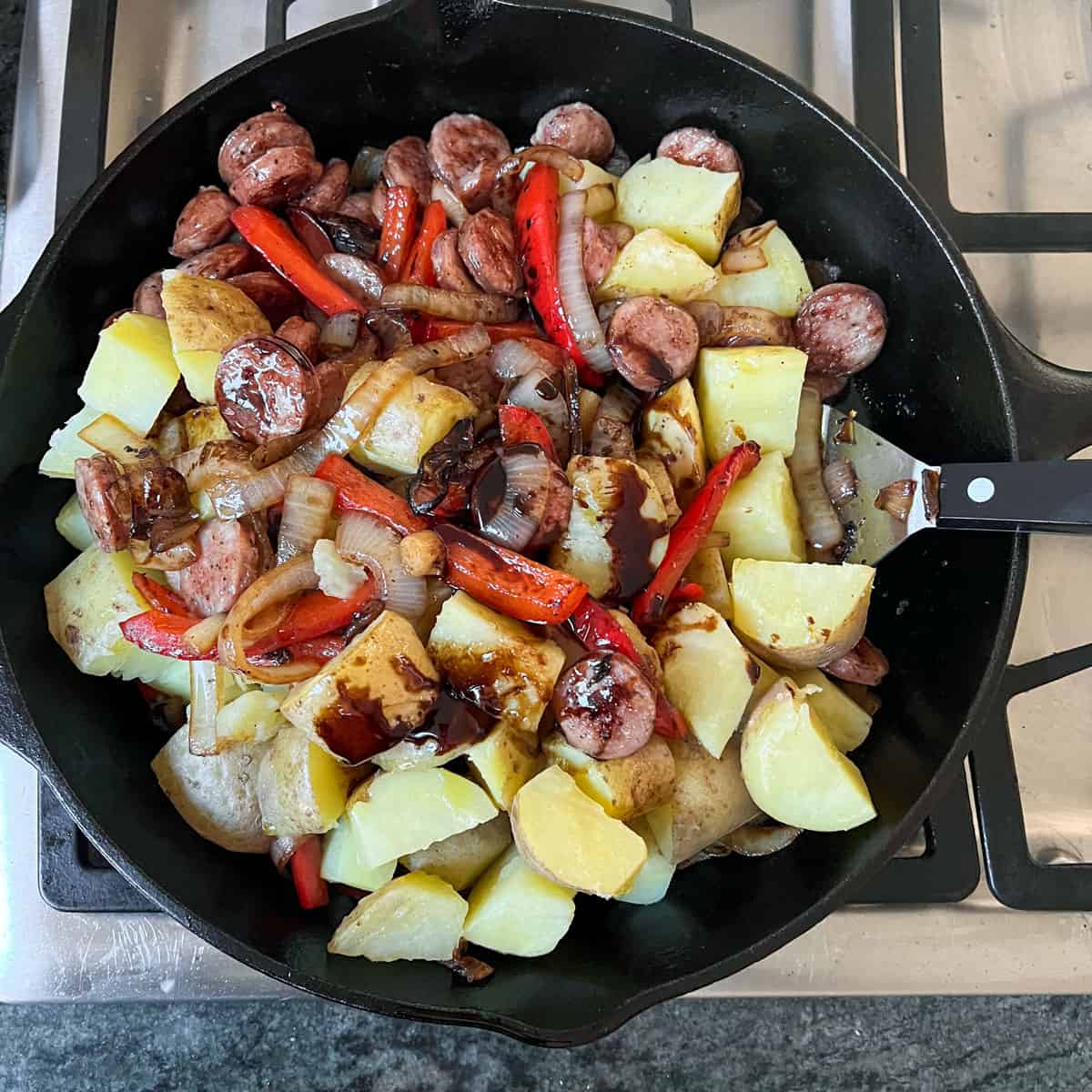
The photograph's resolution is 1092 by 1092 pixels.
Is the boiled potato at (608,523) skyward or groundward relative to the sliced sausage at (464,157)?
groundward

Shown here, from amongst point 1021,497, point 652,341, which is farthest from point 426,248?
point 1021,497

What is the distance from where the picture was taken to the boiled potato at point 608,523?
1.33 meters

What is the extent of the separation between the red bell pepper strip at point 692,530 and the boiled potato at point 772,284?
31 cm

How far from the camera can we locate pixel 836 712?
1507 mm

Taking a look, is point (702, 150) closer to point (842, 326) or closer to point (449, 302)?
point (842, 326)

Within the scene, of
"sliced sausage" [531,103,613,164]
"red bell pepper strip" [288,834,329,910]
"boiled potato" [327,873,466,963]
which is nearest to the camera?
"boiled potato" [327,873,466,963]

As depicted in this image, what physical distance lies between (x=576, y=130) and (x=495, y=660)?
0.94m

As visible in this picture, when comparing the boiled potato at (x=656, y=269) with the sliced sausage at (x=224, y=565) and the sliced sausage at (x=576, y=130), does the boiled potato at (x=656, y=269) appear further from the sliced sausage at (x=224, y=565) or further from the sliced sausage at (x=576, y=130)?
the sliced sausage at (x=224, y=565)

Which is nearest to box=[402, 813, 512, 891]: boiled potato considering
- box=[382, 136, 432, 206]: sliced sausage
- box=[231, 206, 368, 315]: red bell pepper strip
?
box=[231, 206, 368, 315]: red bell pepper strip

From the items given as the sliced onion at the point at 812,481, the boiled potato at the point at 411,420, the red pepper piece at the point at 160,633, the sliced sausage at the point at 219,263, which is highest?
the sliced sausage at the point at 219,263

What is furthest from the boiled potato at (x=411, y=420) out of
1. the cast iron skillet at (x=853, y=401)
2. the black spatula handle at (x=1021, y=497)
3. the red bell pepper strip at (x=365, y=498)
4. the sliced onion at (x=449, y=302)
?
the black spatula handle at (x=1021, y=497)

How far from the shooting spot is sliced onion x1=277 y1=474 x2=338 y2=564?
133 cm

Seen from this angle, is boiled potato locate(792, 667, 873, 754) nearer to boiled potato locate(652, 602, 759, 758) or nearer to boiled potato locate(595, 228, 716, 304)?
boiled potato locate(652, 602, 759, 758)

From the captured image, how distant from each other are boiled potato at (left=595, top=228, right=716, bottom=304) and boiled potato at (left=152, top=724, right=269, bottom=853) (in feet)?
3.02
